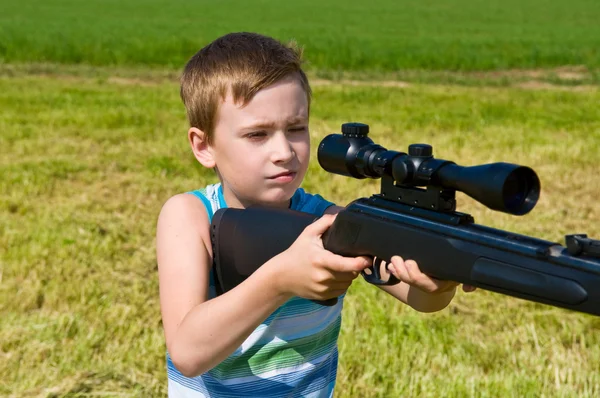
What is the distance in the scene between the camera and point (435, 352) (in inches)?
184

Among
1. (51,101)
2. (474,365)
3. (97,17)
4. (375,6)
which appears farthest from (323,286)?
(375,6)

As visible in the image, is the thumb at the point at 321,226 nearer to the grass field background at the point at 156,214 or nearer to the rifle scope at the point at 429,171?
the rifle scope at the point at 429,171

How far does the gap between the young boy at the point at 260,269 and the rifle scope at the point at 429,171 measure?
18 centimetres

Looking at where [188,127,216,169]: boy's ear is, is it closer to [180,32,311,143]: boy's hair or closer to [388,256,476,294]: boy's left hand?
[180,32,311,143]: boy's hair

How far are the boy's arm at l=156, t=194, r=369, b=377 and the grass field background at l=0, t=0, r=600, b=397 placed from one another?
162 centimetres

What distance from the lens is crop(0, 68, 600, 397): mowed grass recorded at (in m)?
4.39

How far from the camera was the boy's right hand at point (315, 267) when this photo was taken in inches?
93.6

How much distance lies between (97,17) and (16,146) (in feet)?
112

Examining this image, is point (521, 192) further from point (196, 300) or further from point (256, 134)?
point (196, 300)

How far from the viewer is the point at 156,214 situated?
7.53 meters

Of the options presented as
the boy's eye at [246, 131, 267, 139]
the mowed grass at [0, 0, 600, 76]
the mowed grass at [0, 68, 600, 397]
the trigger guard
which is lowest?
the mowed grass at [0, 68, 600, 397]

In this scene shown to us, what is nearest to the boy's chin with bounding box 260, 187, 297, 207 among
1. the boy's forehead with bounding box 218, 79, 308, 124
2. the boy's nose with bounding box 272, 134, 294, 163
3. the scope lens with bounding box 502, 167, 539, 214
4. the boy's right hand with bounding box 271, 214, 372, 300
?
the boy's nose with bounding box 272, 134, 294, 163

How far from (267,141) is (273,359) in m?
0.78

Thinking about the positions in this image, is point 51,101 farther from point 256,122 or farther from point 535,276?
point 535,276
